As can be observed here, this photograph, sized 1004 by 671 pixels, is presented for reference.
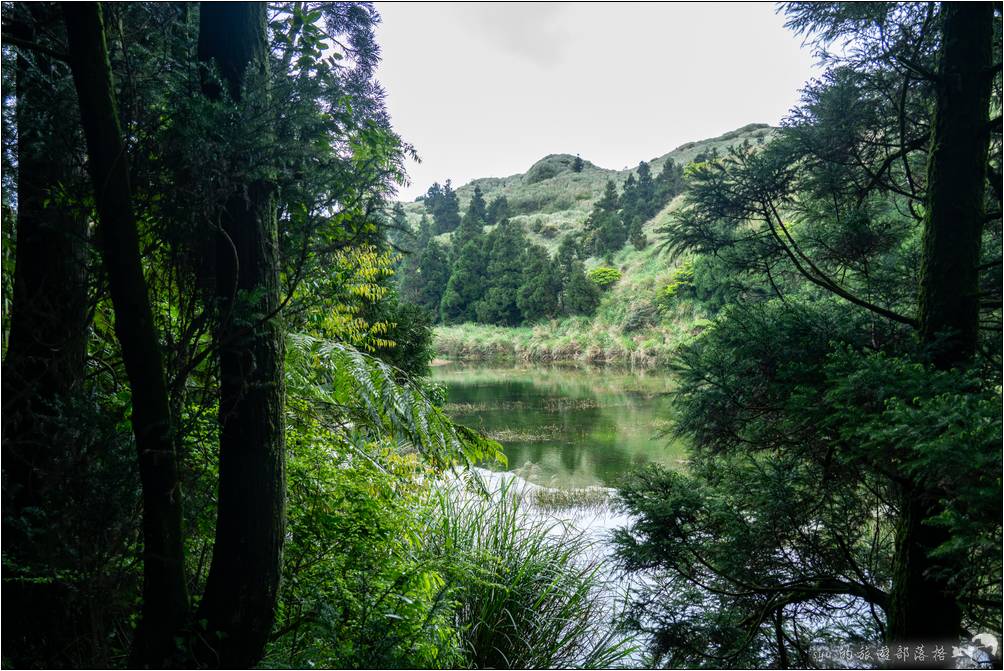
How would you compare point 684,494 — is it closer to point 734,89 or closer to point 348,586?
point 348,586

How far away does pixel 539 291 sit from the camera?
25078 millimetres

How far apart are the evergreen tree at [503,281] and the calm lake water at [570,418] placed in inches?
255

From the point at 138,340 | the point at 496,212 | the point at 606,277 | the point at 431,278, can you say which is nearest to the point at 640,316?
the point at 606,277

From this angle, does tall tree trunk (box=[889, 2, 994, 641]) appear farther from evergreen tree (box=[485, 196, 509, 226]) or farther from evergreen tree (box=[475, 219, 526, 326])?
evergreen tree (box=[485, 196, 509, 226])

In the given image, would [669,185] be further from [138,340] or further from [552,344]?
[138,340]

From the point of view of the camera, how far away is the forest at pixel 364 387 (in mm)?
1987

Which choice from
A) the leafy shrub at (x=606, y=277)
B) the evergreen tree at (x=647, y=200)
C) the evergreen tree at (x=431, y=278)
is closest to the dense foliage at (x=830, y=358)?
the leafy shrub at (x=606, y=277)

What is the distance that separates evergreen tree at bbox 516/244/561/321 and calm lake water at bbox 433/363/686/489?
5712mm

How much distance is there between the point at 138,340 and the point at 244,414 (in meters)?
0.41

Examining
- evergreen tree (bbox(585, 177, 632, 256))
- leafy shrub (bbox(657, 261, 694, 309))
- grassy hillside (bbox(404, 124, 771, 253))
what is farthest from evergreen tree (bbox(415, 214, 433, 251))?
leafy shrub (bbox(657, 261, 694, 309))

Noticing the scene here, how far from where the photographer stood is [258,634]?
2.09 metres

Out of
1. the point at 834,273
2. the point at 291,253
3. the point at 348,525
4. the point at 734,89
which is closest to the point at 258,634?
the point at 348,525

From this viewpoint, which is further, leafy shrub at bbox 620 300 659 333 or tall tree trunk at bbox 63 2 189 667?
leafy shrub at bbox 620 300 659 333

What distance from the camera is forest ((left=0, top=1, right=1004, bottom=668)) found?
199cm
